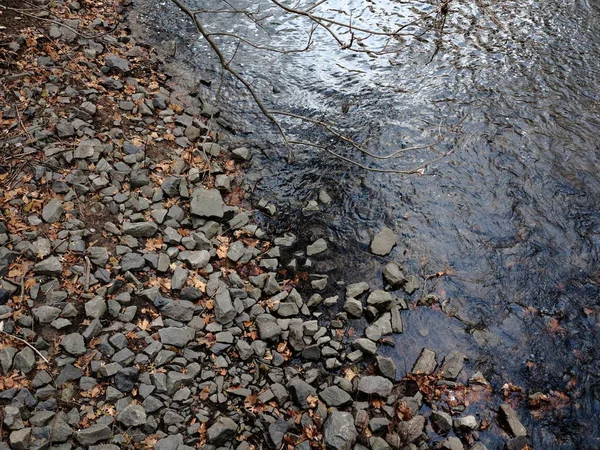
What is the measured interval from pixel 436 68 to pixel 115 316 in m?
6.11

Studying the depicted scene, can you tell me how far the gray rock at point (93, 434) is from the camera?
384cm

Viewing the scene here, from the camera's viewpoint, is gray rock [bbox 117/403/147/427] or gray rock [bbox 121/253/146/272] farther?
gray rock [bbox 121/253/146/272]

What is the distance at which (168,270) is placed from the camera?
5.23 metres

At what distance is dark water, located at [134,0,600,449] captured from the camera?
509 centimetres

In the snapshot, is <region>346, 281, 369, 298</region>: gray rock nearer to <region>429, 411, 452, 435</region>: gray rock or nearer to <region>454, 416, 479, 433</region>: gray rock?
<region>429, 411, 452, 435</region>: gray rock

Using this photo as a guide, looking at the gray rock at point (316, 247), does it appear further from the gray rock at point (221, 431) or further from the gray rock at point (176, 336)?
the gray rock at point (221, 431)

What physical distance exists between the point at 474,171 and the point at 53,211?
5.04m

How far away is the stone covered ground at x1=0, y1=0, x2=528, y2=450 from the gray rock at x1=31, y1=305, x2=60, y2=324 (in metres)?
0.01

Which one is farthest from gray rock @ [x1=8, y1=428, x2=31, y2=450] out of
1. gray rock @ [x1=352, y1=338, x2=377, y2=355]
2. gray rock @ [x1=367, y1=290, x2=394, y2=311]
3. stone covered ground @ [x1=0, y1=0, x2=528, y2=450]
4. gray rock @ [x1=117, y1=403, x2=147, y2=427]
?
gray rock @ [x1=367, y1=290, x2=394, y2=311]

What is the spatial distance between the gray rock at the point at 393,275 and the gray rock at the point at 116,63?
479 cm

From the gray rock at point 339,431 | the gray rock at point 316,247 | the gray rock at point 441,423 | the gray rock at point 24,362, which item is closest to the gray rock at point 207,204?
the gray rock at point 316,247

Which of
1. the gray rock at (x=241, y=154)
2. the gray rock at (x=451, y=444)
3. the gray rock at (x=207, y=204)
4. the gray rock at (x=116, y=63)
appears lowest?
the gray rock at (x=451, y=444)

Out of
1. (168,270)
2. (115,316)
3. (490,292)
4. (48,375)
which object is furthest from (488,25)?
(48,375)

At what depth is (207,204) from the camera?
19.2 feet
